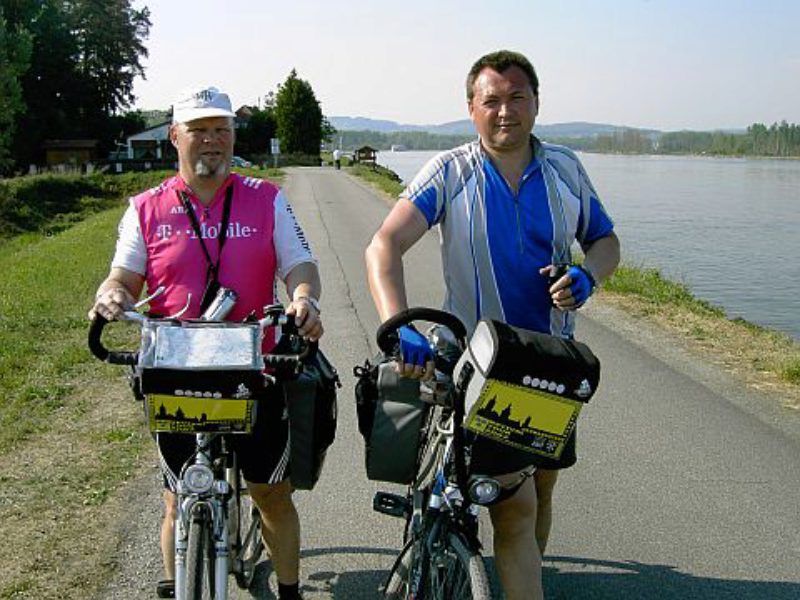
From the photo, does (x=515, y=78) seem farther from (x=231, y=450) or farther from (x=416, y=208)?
(x=231, y=450)

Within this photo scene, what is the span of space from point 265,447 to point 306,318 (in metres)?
0.57

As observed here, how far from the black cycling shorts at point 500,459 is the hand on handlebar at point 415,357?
252 millimetres

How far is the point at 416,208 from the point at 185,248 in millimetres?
796

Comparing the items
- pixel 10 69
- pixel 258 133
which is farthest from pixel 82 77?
pixel 10 69

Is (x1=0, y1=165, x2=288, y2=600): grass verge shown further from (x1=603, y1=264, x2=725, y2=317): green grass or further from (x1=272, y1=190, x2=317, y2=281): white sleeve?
(x1=603, y1=264, x2=725, y2=317): green grass

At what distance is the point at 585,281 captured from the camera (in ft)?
9.10

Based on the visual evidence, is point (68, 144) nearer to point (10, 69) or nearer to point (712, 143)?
point (10, 69)

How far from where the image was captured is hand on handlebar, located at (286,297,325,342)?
2.83 meters

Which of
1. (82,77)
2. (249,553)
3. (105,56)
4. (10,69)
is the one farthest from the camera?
(105,56)

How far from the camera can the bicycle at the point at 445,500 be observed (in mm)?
2580

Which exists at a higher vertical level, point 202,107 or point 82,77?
point 82,77

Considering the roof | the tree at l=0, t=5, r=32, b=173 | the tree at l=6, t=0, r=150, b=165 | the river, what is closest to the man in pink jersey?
the river

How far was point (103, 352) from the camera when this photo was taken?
104 inches

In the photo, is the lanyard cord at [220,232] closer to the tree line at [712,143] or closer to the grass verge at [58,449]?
the grass verge at [58,449]
